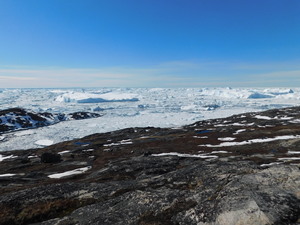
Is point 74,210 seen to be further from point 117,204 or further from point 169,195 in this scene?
point 169,195

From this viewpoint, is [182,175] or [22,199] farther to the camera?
[182,175]

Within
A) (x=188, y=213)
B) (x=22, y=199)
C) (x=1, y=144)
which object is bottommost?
(x=1, y=144)

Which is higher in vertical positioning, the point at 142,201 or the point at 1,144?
the point at 142,201

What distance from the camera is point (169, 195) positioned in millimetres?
9711

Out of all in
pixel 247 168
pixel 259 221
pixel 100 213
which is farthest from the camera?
pixel 247 168

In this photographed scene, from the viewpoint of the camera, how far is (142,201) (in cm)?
937

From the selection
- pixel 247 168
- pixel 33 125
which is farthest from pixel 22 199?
pixel 33 125

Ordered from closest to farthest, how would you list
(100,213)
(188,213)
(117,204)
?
(188,213) < (100,213) < (117,204)

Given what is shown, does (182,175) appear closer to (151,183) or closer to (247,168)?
(151,183)

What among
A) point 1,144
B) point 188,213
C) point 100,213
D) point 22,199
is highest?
point 188,213

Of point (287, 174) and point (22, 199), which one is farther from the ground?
point (287, 174)

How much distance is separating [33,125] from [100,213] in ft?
463

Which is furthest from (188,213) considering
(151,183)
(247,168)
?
(247,168)

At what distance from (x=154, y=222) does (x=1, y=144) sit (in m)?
105
